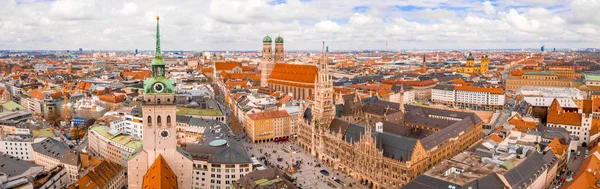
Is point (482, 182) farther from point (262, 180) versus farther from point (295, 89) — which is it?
point (295, 89)

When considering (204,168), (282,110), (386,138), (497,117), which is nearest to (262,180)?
(204,168)

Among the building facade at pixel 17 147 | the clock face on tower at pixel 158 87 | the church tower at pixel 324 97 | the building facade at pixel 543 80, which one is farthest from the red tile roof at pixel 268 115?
the building facade at pixel 543 80

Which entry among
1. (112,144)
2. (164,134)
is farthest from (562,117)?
(112,144)

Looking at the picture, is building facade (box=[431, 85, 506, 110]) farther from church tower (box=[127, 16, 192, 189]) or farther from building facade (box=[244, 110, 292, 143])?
church tower (box=[127, 16, 192, 189])

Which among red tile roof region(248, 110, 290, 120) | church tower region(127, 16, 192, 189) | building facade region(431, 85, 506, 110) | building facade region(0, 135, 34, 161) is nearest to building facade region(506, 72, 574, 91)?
building facade region(431, 85, 506, 110)

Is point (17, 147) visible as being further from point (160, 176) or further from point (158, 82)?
point (160, 176)

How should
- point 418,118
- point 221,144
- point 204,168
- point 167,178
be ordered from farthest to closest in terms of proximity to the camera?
1. point 418,118
2. point 221,144
3. point 204,168
4. point 167,178

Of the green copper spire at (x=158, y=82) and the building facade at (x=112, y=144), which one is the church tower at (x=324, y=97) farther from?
the green copper spire at (x=158, y=82)

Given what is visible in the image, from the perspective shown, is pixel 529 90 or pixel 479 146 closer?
pixel 479 146

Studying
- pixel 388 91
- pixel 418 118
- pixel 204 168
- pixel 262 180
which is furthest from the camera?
pixel 388 91
